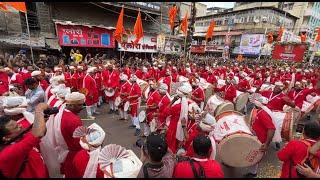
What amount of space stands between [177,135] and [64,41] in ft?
50.5

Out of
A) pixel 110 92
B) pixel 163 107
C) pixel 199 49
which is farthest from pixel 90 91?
pixel 199 49

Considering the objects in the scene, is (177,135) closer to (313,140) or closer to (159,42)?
(313,140)

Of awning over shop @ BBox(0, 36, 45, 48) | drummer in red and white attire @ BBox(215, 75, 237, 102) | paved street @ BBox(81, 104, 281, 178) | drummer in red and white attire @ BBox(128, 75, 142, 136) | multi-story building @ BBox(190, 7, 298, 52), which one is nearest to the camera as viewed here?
paved street @ BBox(81, 104, 281, 178)

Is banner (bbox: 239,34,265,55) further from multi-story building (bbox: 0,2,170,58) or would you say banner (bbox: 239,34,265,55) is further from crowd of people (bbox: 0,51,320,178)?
crowd of people (bbox: 0,51,320,178)

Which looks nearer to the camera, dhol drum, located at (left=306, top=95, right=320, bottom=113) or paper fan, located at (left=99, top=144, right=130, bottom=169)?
paper fan, located at (left=99, top=144, right=130, bottom=169)

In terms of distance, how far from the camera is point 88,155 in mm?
2668

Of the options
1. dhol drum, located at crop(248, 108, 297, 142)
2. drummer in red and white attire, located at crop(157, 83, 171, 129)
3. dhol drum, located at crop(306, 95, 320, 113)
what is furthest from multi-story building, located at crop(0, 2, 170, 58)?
dhol drum, located at crop(306, 95, 320, 113)

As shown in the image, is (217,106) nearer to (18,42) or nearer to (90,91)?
(90,91)

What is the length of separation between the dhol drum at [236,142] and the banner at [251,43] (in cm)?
3758

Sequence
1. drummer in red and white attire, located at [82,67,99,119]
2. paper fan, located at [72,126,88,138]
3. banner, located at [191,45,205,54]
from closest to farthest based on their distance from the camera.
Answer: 1. paper fan, located at [72,126,88,138]
2. drummer in red and white attire, located at [82,67,99,119]
3. banner, located at [191,45,205,54]

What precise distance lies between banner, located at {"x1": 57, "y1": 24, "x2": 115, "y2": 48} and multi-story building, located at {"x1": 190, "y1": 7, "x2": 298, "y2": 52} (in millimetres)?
30379

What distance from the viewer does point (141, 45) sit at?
22.6m

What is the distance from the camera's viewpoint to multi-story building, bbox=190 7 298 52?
44000 mm

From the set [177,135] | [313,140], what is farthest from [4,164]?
[313,140]
